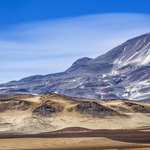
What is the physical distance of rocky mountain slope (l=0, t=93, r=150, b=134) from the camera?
6638 centimetres

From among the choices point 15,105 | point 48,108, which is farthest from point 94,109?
point 15,105

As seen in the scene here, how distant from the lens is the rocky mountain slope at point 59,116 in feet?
218

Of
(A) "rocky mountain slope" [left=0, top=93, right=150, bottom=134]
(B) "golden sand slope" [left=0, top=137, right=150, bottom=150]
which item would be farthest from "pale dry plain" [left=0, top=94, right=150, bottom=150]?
(B) "golden sand slope" [left=0, top=137, right=150, bottom=150]

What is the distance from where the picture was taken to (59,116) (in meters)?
70.8

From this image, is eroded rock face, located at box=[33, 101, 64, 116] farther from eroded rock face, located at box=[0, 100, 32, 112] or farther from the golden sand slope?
the golden sand slope

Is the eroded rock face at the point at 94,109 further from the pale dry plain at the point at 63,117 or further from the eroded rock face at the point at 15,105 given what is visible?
the eroded rock face at the point at 15,105

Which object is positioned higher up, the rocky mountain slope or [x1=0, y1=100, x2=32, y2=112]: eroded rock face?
[x1=0, y1=100, x2=32, y2=112]: eroded rock face

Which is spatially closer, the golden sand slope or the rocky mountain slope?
the golden sand slope

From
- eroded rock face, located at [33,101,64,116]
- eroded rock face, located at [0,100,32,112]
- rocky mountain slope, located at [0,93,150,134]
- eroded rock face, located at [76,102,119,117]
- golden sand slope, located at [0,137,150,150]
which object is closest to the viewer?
golden sand slope, located at [0,137,150,150]

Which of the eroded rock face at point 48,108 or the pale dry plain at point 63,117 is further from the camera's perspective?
the eroded rock face at point 48,108

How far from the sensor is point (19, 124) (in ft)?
218

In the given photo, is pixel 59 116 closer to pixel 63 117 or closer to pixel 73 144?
pixel 63 117

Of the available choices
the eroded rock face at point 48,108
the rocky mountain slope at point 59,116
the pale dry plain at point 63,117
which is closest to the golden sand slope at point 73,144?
the pale dry plain at point 63,117

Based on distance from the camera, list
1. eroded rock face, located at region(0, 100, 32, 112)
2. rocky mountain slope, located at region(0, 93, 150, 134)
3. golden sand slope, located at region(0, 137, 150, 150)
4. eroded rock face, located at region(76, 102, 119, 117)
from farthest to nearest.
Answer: eroded rock face, located at region(0, 100, 32, 112)
eroded rock face, located at region(76, 102, 119, 117)
rocky mountain slope, located at region(0, 93, 150, 134)
golden sand slope, located at region(0, 137, 150, 150)
